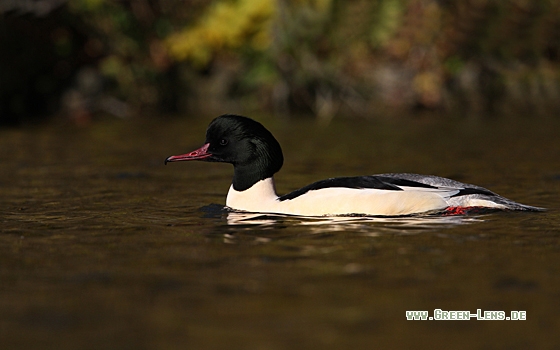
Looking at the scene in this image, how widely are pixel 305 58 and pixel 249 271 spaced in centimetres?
1828

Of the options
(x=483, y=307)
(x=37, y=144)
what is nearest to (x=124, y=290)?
(x=483, y=307)

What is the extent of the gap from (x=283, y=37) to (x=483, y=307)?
16968 mm

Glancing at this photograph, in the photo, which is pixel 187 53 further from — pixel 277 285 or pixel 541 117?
pixel 277 285

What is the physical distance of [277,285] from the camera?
543cm

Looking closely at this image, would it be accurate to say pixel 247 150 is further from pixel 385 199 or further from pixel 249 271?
pixel 249 271

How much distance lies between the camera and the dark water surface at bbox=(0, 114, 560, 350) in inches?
178

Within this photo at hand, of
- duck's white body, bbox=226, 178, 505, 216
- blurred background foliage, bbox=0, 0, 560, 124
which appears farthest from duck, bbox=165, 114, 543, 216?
blurred background foliage, bbox=0, 0, 560, 124

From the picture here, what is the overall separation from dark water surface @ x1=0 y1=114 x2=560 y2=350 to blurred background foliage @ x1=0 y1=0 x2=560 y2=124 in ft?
41.3

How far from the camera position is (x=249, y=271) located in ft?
19.1

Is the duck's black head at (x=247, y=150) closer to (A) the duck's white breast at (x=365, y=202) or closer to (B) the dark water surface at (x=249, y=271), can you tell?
(B) the dark water surface at (x=249, y=271)

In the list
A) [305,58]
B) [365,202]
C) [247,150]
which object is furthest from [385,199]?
[305,58]

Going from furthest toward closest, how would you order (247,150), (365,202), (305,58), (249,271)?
(305,58)
(247,150)
(365,202)
(249,271)

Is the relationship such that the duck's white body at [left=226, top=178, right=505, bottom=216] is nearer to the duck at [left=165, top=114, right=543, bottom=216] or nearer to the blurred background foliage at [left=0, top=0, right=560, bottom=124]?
the duck at [left=165, top=114, right=543, bottom=216]

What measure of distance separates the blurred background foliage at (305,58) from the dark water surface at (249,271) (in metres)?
12.6
